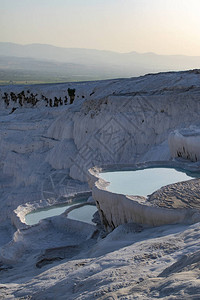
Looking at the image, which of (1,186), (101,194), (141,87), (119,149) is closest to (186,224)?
(101,194)

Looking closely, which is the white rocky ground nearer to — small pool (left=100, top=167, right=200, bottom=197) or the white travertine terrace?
the white travertine terrace

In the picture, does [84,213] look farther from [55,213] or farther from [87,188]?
[87,188]

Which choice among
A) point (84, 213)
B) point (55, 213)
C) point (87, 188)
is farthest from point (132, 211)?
point (87, 188)

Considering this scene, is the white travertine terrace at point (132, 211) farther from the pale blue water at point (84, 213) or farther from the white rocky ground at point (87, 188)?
the pale blue water at point (84, 213)

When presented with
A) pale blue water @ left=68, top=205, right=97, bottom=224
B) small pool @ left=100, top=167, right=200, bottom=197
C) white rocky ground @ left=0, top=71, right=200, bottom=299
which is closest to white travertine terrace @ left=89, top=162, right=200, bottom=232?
white rocky ground @ left=0, top=71, right=200, bottom=299

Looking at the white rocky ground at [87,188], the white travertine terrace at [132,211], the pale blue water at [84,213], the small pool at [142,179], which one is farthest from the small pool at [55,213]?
the white travertine terrace at [132,211]
